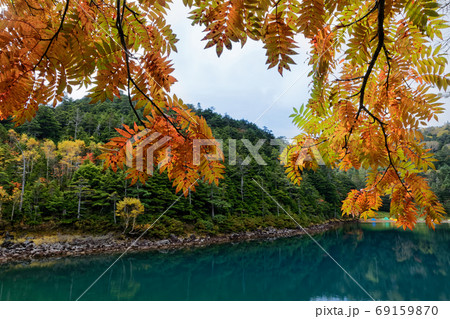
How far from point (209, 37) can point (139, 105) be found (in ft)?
1.07

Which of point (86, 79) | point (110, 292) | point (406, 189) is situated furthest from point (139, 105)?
point (110, 292)

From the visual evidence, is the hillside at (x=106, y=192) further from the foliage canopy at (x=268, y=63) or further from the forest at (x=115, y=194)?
the foliage canopy at (x=268, y=63)

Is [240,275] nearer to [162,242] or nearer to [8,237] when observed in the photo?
[162,242]

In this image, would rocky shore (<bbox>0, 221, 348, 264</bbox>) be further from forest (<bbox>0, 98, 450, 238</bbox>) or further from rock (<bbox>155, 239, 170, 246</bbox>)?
forest (<bbox>0, 98, 450, 238</bbox>)

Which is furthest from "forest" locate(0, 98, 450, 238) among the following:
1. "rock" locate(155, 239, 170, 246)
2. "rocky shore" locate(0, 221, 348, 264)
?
"rocky shore" locate(0, 221, 348, 264)

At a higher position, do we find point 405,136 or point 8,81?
point 8,81

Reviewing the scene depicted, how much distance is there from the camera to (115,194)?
17391 millimetres

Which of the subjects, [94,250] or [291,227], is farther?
[291,227]

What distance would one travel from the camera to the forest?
635 inches

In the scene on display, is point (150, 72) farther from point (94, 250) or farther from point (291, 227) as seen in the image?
point (291, 227)

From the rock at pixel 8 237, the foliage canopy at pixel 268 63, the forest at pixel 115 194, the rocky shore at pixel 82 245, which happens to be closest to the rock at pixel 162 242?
the rocky shore at pixel 82 245

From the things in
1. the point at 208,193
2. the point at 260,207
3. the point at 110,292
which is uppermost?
the point at 208,193

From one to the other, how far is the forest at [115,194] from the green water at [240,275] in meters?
3.54

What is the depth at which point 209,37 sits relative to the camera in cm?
75
